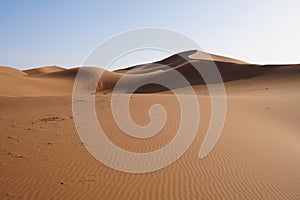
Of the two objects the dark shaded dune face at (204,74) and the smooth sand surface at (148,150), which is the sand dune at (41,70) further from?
the smooth sand surface at (148,150)

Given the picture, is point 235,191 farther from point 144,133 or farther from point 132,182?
point 144,133

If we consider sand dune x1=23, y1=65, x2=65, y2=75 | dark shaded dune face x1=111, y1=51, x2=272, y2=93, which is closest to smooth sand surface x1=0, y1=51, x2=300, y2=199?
dark shaded dune face x1=111, y1=51, x2=272, y2=93

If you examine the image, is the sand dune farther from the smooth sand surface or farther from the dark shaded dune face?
the smooth sand surface

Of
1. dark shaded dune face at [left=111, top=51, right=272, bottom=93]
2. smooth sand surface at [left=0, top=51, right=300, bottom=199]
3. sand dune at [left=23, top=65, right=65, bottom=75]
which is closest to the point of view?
smooth sand surface at [left=0, top=51, right=300, bottom=199]

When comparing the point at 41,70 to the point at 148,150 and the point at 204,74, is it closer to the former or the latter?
the point at 204,74

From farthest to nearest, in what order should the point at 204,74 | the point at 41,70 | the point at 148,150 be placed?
the point at 41,70
the point at 204,74
the point at 148,150

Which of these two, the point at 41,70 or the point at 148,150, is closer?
the point at 148,150

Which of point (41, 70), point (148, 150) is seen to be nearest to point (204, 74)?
point (148, 150)

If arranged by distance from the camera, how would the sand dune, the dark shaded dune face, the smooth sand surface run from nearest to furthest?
the smooth sand surface
the dark shaded dune face
the sand dune

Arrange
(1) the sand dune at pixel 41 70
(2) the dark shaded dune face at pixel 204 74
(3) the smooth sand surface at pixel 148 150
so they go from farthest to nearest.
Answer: (1) the sand dune at pixel 41 70 → (2) the dark shaded dune face at pixel 204 74 → (3) the smooth sand surface at pixel 148 150

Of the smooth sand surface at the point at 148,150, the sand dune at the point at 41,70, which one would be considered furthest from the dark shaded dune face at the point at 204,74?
the sand dune at the point at 41,70

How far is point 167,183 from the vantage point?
18.8 ft

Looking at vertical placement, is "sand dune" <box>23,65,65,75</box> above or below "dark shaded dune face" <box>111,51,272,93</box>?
above

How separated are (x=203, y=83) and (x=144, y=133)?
93.2 ft
